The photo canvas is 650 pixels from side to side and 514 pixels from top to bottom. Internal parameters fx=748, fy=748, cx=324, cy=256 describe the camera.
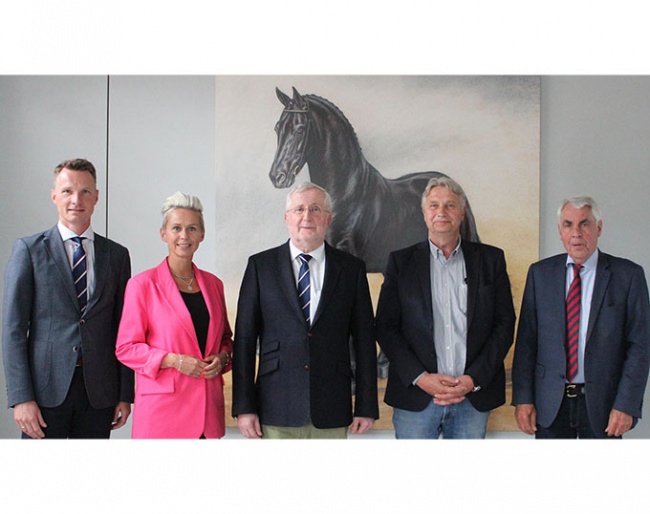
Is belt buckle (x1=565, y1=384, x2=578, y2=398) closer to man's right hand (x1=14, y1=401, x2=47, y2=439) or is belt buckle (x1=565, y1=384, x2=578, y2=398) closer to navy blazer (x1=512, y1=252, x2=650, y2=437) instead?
navy blazer (x1=512, y1=252, x2=650, y2=437)

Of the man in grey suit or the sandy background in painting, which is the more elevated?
the sandy background in painting

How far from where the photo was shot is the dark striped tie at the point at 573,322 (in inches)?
148

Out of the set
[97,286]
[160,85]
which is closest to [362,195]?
[160,85]

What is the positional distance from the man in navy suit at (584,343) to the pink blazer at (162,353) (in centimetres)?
162

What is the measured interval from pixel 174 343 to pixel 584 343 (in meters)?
2.04

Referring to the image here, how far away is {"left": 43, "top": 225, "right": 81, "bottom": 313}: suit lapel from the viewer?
3697mm

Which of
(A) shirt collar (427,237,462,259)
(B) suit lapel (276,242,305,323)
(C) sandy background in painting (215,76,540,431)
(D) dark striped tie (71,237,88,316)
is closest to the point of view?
(B) suit lapel (276,242,305,323)

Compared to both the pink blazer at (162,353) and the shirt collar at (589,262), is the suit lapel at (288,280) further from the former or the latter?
the shirt collar at (589,262)

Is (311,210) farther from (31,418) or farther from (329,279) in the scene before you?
(31,418)

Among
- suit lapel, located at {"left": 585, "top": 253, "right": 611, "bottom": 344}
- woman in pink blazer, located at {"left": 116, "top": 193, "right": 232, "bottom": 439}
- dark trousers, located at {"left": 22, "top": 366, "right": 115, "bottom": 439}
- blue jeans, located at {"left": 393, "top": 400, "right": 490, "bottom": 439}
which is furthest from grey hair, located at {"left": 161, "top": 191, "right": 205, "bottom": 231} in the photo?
suit lapel, located at {"left": 585, "top": 253, "right": 611, "bottom": 344}

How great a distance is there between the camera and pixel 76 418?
374cm

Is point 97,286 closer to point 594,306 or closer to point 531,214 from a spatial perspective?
point 594,306

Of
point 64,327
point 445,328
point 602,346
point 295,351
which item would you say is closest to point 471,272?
point 445,328

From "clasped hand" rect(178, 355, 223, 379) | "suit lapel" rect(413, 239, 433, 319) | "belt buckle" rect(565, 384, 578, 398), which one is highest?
"suit lapel" rect(413, 239, 433, 319)
